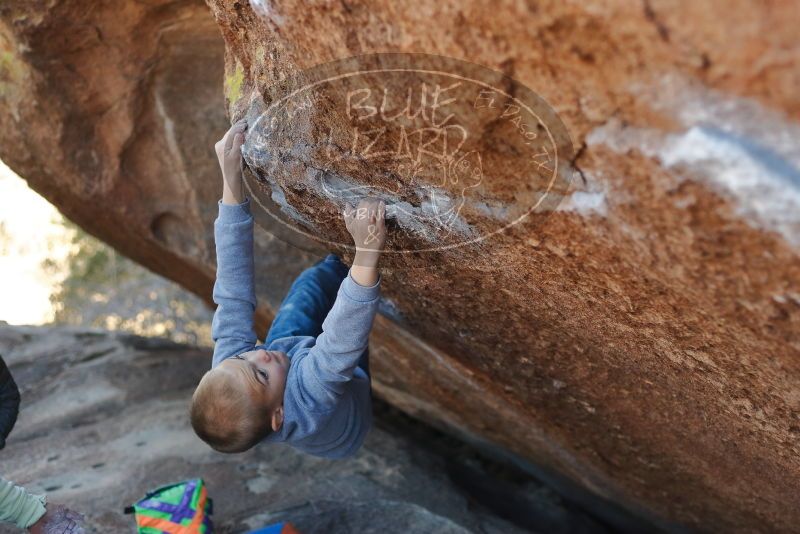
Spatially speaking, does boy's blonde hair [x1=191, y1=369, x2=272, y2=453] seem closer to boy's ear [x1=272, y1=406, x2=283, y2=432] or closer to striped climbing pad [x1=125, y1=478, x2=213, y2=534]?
boy's ear [x1=272, y1=406, x2=283, y2=432]

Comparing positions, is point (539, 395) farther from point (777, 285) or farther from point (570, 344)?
point (777, 285)

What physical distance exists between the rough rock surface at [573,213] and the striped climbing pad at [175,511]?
2.37 feet

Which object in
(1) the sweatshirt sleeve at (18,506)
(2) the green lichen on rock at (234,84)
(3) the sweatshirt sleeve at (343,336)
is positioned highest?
(2) the green lichen on rock at (234,84)

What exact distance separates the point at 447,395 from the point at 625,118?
1.78m

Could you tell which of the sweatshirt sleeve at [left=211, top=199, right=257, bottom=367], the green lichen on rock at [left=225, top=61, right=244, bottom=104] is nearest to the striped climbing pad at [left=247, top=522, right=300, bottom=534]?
the sweatshirt sleeve at [left=211, top=199, right=257, bottom=367]

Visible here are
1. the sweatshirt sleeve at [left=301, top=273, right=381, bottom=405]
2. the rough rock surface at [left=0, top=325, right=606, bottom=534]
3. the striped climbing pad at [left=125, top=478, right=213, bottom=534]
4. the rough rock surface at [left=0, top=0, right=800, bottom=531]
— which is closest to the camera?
the rough rock surface at [left=0, top=0, right=800, bottom=531]

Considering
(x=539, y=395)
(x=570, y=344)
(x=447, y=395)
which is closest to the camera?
(x=570, y=344)

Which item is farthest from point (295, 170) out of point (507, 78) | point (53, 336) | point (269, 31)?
point (53, 336)

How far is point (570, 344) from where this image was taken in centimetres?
168

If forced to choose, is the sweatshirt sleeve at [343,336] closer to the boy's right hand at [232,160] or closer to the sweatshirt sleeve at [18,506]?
the boy's right hand at [232,160]

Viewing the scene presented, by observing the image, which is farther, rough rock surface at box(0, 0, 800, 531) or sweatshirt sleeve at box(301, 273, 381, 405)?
sweatshirt sleeve at box(301, 273, 381, 405)

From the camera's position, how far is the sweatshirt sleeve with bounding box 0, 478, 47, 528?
188 centimetres

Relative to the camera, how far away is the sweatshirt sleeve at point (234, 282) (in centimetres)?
166

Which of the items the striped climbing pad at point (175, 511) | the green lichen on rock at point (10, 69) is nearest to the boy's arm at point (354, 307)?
the striped climbing pad at point (175, 511)
